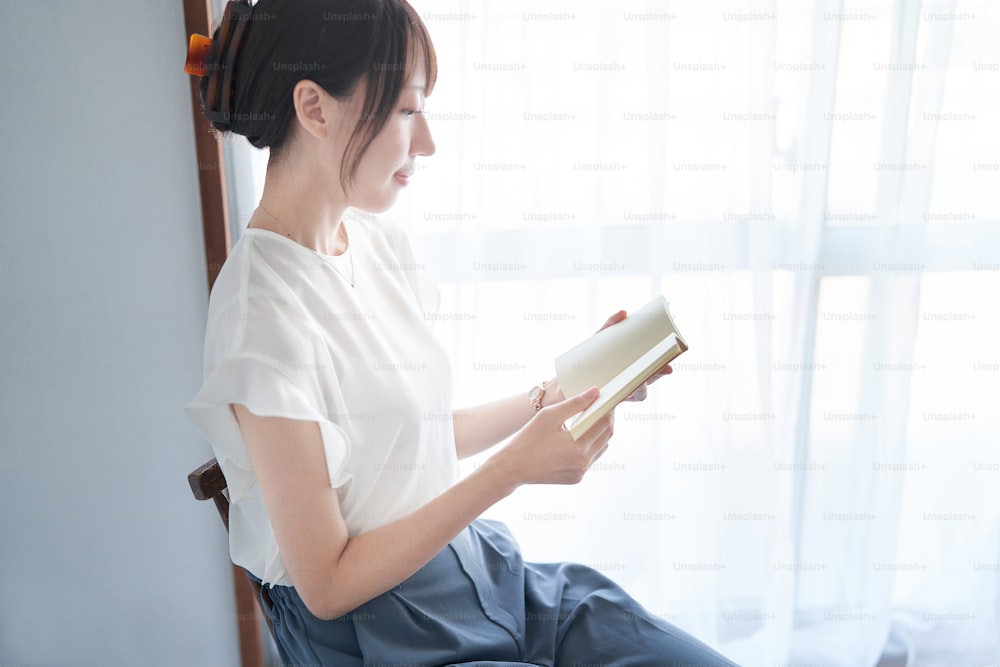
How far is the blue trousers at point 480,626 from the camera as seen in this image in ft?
2.98

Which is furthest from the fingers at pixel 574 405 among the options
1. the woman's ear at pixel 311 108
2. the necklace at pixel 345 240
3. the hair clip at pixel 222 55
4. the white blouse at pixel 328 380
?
the hair clip at pixel 222 55

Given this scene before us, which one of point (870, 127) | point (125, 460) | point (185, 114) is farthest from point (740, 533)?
point (185, 114)

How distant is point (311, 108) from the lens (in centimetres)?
89

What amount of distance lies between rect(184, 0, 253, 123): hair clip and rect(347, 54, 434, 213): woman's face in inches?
6.1

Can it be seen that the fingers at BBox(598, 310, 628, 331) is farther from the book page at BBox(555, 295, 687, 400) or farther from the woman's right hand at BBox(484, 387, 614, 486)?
the woman's right hand at BBox(484, 387, 614, 486)

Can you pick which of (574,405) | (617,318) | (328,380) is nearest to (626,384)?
(574,405)

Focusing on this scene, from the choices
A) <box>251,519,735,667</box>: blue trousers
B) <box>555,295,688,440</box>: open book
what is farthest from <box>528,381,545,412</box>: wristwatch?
<box>251,519,735,667</box>: blue trousers

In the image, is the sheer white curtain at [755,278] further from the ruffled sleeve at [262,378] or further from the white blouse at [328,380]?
the ruffled sleeve at [262,378]

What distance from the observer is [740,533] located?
1.60 metres

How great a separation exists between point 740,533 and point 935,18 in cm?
109

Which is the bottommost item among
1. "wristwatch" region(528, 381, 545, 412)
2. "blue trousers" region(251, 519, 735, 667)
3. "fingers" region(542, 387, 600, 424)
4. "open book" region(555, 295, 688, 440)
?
"blue trousers" region(251, 519, 735, 667)

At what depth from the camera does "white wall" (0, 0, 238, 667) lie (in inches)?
52.5

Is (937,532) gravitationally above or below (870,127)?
below

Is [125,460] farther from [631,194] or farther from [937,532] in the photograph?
[937,532]
